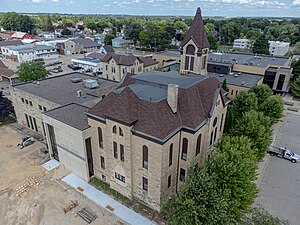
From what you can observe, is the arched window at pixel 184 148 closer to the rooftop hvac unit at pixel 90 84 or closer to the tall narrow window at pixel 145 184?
the tall narrow window at pixel 145 184

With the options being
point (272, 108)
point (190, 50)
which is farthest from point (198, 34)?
point (272, 108)

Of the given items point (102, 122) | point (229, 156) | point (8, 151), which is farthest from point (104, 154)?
point (8, 151)

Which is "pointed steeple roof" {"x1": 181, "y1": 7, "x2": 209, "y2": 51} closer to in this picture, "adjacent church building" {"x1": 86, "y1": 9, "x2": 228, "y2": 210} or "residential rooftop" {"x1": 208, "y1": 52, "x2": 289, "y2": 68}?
"adjacent church building" {"x1": 86, "y1": 9, "x2": 228, "y2": 210}

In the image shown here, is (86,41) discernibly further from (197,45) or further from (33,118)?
(197,45)

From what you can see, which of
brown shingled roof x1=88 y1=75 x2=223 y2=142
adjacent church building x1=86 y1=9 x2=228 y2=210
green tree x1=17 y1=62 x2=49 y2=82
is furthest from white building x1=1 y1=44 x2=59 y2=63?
brown shingled roof x1=88 y1=75 x2=223 y2=142

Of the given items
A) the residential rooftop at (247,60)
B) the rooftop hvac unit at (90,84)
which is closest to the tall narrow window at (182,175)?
the rooftop hvac unit at (90,84)

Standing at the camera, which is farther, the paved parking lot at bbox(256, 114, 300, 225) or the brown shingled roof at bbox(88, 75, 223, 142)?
the paved parking lot at bbox(256, 114, 300, 225)
